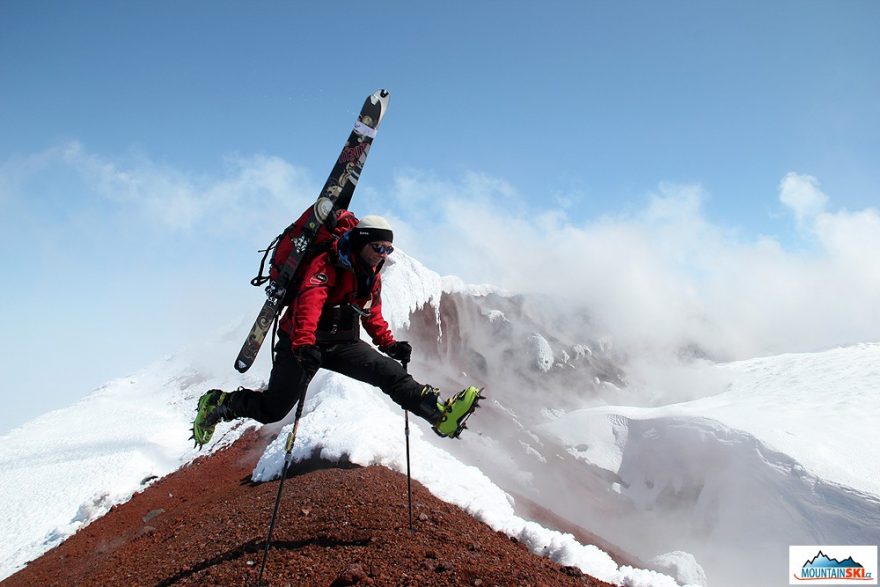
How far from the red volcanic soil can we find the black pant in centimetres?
142

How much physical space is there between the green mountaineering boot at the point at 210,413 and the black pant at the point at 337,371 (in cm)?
50

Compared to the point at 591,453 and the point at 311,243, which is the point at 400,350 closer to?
the point at 311,243

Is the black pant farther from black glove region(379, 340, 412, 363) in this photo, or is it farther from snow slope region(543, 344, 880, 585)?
snow slope region(543, 344, 880, 585)

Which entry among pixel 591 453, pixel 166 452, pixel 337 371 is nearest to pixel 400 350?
pixel 337 371

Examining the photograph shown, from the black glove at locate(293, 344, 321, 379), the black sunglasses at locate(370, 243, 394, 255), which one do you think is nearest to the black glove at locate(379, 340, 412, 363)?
the black sunglasses at locate(370, 243, 394, 255)

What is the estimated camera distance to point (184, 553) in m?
5.75

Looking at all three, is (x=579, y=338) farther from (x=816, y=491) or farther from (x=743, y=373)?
(x=816, y=491)

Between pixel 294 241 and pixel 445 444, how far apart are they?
16.8 metres

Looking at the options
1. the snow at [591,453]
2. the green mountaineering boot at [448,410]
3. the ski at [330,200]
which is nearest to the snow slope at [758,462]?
the snow at [591,453]

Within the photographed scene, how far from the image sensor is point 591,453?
3869 centimetres

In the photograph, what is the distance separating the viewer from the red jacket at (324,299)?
15.8 feet

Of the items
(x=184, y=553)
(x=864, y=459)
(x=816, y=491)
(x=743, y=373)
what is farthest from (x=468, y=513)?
(x=743, y=373)

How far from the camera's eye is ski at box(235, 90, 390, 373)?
5617 millimetres

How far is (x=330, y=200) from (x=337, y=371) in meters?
2.27
